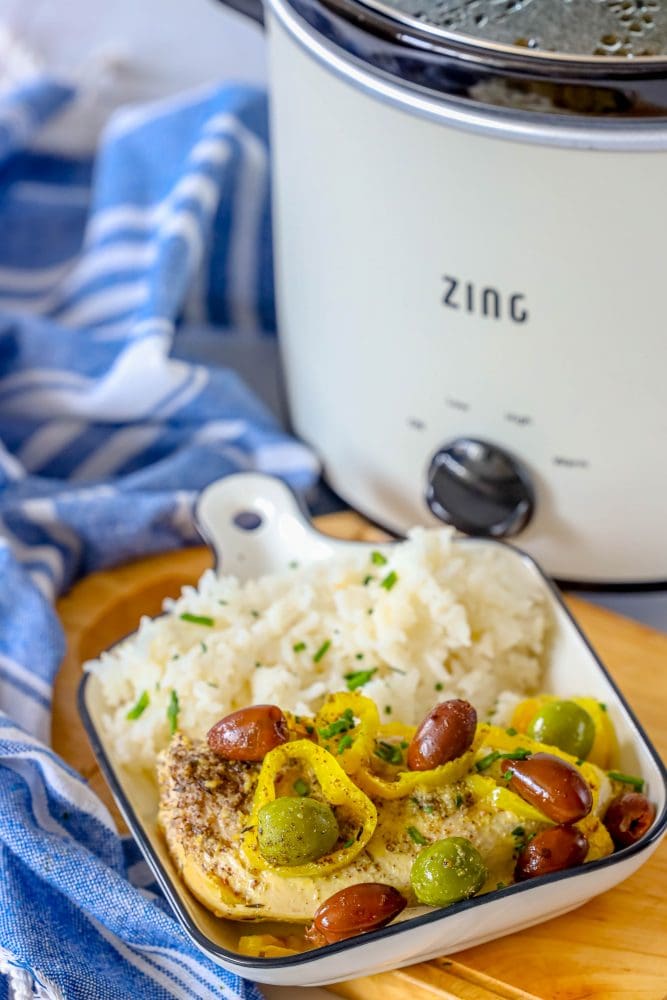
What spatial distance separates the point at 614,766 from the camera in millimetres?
1065

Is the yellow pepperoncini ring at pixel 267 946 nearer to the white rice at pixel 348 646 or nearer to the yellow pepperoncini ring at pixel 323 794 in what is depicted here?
the yellow pepperoncini ring at pixel 323 794

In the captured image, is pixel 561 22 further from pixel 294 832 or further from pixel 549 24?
pixel 294 832

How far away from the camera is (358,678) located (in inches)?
43.4

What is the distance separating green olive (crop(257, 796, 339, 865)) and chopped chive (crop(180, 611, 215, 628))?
0.27 metres

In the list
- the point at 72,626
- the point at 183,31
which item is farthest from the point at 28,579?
the point at 183,31

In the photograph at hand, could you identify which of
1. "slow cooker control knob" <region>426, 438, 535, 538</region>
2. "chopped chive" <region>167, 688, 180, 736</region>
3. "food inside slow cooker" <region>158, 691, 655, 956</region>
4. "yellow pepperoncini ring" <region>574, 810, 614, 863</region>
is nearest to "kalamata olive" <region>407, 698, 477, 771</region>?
"food inside slow cooker" <region>158, 691, 655, 956</region>

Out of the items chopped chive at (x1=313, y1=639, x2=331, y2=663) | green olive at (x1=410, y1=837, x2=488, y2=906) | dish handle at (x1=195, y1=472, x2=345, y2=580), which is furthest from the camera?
dish handle at (x1=195, y1=472, x2=345, y2=580)

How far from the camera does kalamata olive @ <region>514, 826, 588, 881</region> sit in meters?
0.93

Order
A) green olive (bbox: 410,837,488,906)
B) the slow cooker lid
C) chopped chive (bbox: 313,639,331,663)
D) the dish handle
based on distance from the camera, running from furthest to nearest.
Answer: the dish handle < chopped chive (bbox: 313,639,331,663) < the slow cooker lid < green olive (bbox: 410,837,488,906)

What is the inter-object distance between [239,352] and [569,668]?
28.6 inches

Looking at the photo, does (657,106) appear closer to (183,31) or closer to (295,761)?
(295,761)

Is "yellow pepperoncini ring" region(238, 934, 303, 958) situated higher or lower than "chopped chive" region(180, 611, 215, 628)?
lower

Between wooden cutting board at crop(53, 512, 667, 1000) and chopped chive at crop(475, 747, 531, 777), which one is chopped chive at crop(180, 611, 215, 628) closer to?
wooden cutting board at crop(53, 512, 667, 1000)

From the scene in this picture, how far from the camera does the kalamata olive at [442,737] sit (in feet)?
3.12
